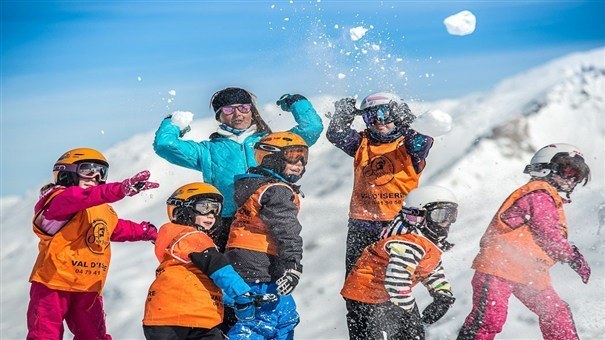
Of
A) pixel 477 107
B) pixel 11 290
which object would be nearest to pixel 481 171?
pixel 477 107

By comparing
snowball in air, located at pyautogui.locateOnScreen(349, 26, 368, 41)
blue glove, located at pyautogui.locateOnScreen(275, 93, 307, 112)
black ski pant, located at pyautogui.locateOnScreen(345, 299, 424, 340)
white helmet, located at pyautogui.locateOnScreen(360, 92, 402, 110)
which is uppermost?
snowball in air, located at pyautogui.locateOnScreen(349, 26, 368, 41)

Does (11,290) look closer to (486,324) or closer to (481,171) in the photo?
(481,171)

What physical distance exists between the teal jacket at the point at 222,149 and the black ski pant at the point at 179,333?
66.7 inches

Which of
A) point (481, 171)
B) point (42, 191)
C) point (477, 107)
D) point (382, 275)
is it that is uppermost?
point (477, 107)

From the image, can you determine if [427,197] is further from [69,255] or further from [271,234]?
[69,255]

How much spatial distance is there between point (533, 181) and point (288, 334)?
8.37 feet

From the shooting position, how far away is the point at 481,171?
109 feet

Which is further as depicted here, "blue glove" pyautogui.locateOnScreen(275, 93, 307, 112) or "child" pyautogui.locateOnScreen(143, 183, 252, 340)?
"blue glove" pyautogui.locateOnScreen(275, 93, 307, 112)

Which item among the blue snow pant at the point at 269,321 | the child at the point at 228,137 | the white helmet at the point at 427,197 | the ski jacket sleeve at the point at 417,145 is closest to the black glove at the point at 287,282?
the blue snow pant at the point at 269,321

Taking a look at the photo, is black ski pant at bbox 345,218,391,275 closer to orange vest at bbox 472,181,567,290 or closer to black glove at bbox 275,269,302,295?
orange vest at bbox 472,181,567,290

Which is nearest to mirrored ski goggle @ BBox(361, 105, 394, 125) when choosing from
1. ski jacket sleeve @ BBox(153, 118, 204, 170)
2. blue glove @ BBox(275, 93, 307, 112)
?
blue glove @ BBox(275, 93, 307, 112)

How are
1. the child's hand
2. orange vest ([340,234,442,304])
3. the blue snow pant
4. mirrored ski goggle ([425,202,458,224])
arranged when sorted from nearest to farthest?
the child's hand < orange vest ([340,234,442,304]) < mirrored ski goggle ([425,202,458,224]) < the blue snow pant

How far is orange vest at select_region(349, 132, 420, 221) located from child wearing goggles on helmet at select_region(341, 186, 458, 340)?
64cm

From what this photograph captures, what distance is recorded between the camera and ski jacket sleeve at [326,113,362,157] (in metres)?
7.54
